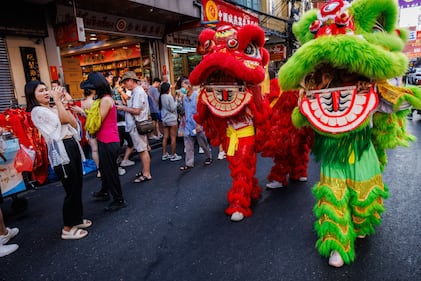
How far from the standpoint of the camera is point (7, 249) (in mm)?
2924

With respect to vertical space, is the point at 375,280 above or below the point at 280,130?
below

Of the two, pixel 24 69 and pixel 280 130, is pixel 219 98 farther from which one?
pixel 24 69

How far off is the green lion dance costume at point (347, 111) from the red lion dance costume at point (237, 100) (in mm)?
779

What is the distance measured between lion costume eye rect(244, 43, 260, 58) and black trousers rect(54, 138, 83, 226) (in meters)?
2.04

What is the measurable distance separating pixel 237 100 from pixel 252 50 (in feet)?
→ 1.82

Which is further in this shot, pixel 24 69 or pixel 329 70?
pixel 24 69

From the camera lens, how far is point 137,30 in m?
9.12

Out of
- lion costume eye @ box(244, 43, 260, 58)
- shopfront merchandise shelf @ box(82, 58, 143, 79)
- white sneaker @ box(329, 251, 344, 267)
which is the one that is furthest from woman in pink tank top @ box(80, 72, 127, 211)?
shopfront merchandise shelf @ box(82, 58, 143, 79)

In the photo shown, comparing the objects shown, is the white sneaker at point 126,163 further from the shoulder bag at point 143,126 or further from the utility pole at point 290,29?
the utility pole at point 290,29

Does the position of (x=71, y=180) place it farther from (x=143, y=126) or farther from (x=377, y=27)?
(x=377, y=27)

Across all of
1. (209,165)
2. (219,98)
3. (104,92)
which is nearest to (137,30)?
(209,165)

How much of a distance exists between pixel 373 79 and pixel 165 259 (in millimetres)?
2258

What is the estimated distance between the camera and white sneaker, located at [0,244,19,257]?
114 inches

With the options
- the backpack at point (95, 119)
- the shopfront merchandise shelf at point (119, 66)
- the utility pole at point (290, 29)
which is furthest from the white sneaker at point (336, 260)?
the utility pole at point (290, 29)
